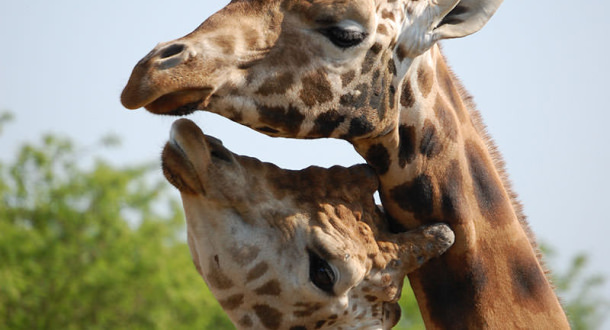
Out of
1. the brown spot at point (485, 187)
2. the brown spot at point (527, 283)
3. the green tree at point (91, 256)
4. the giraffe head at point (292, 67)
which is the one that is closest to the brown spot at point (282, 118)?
the giraffe head at point (292, 67)

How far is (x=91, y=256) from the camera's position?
18156 mm

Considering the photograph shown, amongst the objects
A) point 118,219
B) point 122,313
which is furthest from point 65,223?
point 122,313

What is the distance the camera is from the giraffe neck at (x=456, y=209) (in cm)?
315

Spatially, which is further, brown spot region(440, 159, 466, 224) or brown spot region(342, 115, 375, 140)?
brown spot region(440, 159, 466, 224)

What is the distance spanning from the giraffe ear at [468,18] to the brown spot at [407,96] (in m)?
0.22

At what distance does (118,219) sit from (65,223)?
1.17 m

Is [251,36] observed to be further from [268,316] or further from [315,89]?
[268,316]

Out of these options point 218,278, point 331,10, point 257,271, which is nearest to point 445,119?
point 331,10

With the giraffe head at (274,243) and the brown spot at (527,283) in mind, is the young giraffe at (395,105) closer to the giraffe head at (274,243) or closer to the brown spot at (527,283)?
the brown spot at (527,283)

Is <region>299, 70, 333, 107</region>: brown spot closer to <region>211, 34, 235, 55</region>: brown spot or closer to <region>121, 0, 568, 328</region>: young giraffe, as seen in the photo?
<region>121, 0, 568, 328</region>: young giraffe

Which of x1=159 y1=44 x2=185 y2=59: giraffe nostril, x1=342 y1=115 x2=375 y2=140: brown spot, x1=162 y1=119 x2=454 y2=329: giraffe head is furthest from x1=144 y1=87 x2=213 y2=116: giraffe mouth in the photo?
x1=342 y1=115 x2=375 y2=140: brown spot

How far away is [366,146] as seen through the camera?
10.1 ft

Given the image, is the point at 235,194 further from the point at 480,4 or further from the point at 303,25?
the point at 480,4

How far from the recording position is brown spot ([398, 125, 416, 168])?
3127 mm
